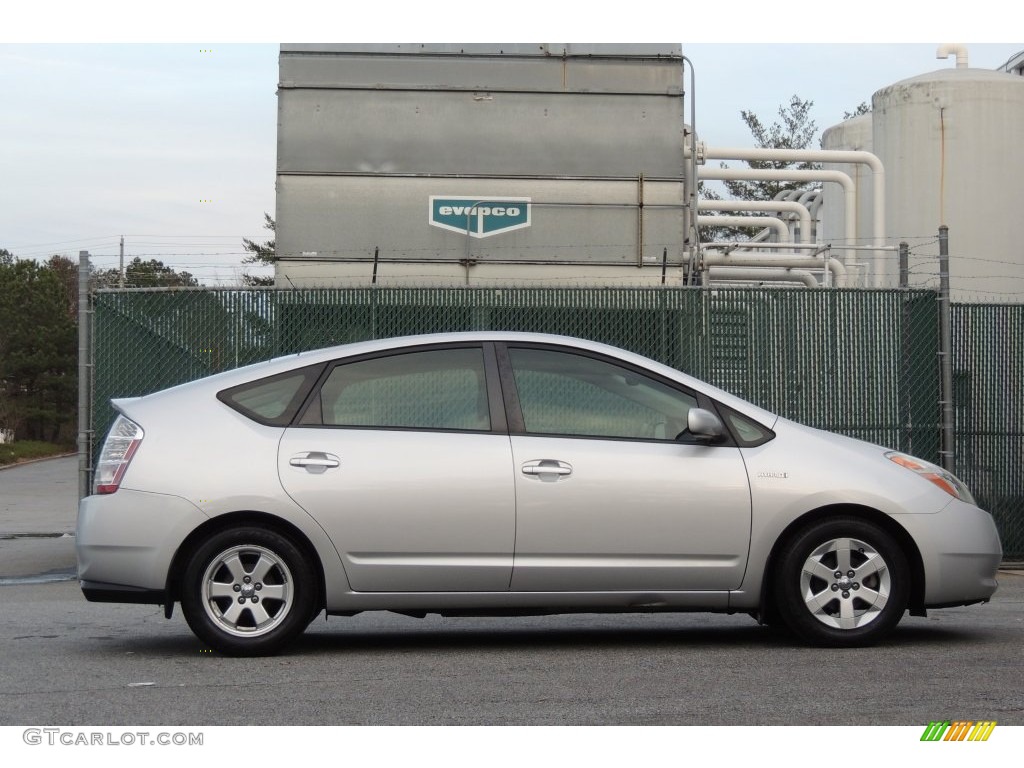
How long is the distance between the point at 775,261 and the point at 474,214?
7.07 metres

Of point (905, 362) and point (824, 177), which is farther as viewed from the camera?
point (824, 177)

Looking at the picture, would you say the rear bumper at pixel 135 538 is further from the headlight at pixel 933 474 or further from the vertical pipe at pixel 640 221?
the vertical pipe at pixel 640 221

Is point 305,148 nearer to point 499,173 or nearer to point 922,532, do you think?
point 499,173

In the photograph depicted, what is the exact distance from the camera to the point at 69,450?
2142 inches

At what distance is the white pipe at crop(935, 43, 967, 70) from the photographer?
21.0m

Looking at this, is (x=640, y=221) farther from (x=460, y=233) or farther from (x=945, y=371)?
(x=945, y=371)

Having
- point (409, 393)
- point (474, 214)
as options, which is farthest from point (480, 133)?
point (409, 393)

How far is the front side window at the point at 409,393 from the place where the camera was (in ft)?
21.8

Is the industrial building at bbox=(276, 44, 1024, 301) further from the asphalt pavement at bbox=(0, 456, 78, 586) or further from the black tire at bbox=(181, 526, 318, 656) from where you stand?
the black tire at bbox=(181, 526, 318, 656)

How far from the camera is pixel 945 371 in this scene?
37.0 ft

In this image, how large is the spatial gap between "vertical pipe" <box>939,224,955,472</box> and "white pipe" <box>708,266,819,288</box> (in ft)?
27.1

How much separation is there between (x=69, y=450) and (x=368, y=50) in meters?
44.7

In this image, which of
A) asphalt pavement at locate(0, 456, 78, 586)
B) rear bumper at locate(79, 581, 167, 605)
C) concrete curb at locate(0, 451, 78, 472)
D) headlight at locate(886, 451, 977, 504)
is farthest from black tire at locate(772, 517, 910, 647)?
concrete curb at locate(0, 451, 78, 472)

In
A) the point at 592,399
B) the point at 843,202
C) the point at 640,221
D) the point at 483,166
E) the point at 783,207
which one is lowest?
the point at 592,399
